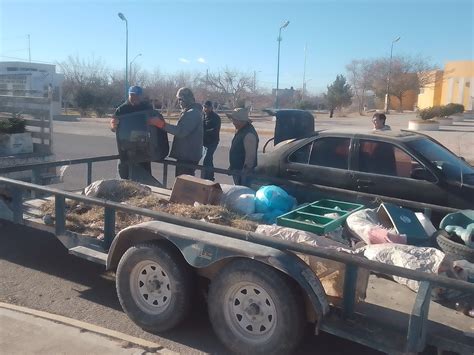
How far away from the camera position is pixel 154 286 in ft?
12.9

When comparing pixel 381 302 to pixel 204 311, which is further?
pixel 204 311

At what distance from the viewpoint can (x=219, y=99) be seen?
2435 inches

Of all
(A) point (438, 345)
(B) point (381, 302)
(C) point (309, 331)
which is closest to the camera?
(A) point (438, 345)

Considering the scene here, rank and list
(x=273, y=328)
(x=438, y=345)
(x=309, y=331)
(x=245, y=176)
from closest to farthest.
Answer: (x=438, y=345), (x=273, y=328), (x=309, y=331), (x=245, y=176)

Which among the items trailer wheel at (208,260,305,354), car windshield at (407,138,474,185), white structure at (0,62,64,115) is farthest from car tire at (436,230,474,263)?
white structure at (0,62,64,115)

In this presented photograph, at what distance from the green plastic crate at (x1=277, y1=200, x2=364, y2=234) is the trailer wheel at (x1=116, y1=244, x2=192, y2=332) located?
1.07 meters

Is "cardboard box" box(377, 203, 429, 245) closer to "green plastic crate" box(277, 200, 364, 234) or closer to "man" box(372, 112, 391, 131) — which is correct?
"green plastic crate" box(277, 200, 364, 234)

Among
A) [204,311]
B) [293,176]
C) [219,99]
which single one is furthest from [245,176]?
[219,99]

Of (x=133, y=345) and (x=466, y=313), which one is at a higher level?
(x=466, y=313)

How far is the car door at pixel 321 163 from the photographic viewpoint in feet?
19.9

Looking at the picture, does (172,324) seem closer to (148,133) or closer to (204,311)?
(204,311)

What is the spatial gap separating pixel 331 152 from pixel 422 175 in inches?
44.7

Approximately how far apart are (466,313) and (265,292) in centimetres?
138

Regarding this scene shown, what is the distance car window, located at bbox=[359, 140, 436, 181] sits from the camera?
5.64 m
